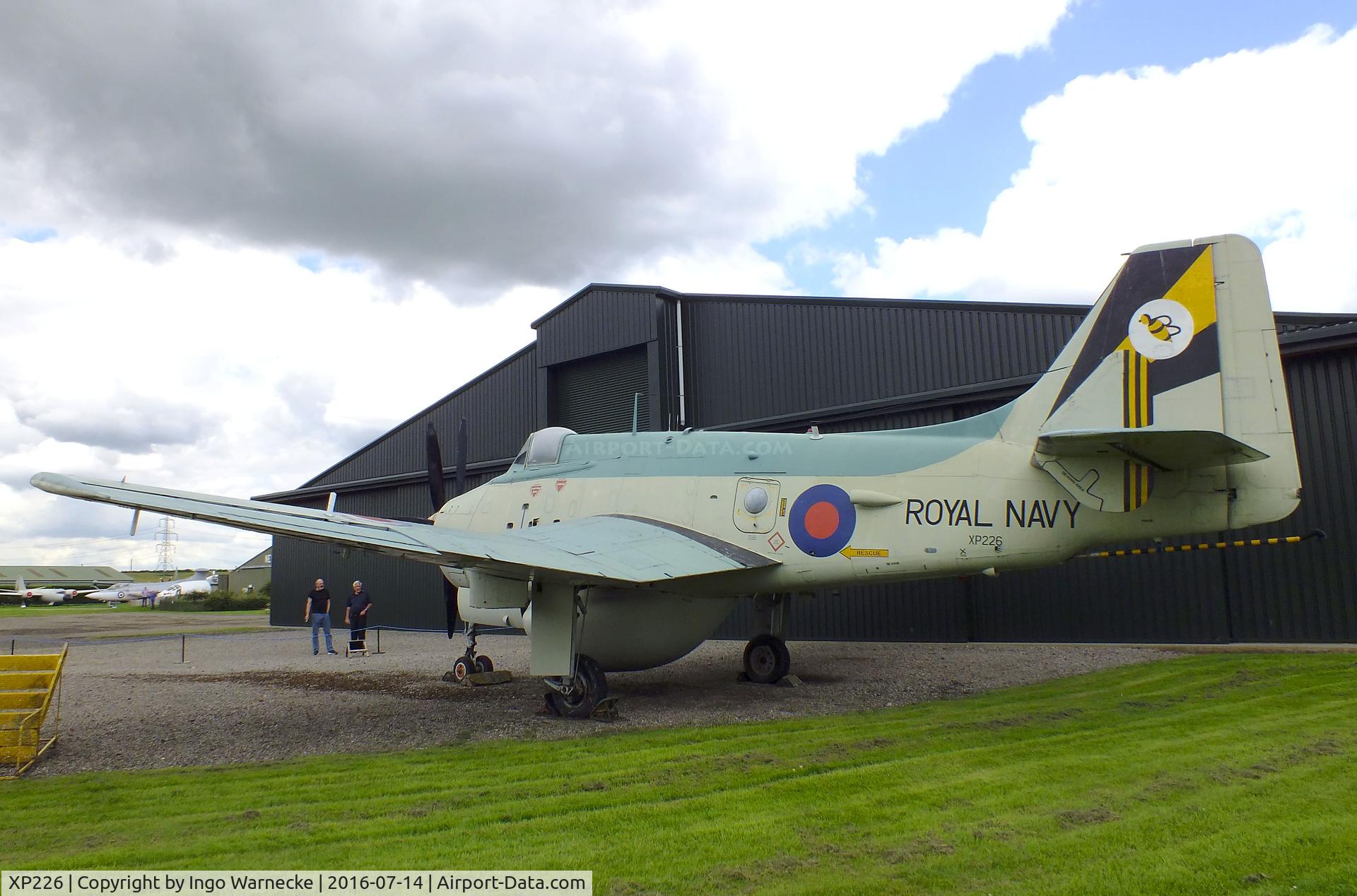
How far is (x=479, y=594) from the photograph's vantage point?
890cm

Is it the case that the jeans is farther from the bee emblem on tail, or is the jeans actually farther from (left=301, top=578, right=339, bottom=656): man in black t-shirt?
the bee emblem on tail

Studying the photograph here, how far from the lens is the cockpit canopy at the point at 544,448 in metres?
11.0

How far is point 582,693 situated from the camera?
8.74 m

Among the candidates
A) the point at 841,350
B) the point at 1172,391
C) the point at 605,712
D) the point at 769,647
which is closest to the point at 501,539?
the point at 605,712

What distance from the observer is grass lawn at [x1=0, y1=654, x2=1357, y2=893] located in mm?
3955

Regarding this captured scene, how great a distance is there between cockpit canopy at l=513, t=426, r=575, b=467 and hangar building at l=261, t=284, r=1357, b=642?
802cm

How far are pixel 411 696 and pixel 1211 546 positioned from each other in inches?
493

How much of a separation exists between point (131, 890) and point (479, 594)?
4961mm

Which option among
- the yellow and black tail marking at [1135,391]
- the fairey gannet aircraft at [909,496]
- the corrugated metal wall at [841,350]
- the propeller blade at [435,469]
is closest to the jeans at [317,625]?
the propeller blade at [435,469]

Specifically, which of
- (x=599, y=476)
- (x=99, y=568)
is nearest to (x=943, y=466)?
(x=599, y=476)

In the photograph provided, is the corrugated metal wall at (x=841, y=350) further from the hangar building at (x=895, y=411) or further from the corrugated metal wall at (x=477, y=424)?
the corrugated metal wall at (x=477, y=424)

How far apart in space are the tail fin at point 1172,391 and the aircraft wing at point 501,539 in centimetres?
370

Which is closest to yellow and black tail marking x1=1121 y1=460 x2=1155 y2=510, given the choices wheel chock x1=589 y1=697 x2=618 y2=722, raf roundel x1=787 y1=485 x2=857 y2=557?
raf roundel x1=787 y1=485 x2=857 y2=557

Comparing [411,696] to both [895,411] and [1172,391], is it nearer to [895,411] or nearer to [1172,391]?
[1172,391]
